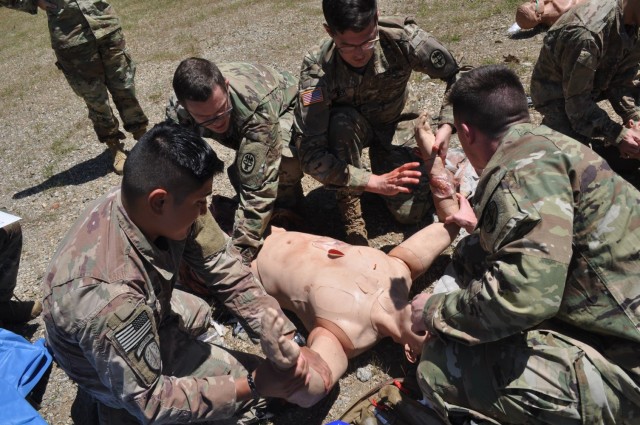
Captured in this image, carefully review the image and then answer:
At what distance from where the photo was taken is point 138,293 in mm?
2459

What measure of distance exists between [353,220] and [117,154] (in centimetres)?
361

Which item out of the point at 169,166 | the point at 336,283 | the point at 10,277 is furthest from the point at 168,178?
Result: the point at 10,277

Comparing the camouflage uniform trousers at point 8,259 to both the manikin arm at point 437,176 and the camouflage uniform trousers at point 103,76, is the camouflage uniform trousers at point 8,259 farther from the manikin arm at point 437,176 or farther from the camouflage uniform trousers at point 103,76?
the manikin arm at point 437,176

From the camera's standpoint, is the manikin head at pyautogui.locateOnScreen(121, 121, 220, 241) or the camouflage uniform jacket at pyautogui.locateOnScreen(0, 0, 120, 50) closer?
the manikin head at pyautogui.locateOnScreen(121, 121, 220, 241)

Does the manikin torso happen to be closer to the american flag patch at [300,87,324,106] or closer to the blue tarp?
the american flag patch at [300,87,324,106]

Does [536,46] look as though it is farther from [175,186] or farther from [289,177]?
[175,186]

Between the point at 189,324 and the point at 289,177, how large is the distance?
A: 1.60 metres

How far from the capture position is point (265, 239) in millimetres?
4020

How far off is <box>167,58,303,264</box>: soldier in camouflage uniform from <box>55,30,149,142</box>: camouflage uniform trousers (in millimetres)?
2204

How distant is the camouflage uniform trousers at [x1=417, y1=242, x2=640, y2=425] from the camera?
2.31 m

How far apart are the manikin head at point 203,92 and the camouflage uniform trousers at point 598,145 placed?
2713 mm

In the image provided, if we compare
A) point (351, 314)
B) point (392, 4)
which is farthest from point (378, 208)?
point (392, 4)

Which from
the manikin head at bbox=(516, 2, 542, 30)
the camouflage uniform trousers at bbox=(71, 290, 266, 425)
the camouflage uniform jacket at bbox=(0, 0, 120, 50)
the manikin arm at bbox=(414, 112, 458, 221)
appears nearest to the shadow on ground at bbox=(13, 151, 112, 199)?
the camouflage uniform jacket at bbox=(0, 0, 120, 50)

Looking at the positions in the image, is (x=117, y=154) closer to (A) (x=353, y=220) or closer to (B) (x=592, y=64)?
(A) (x=353, y=220)
